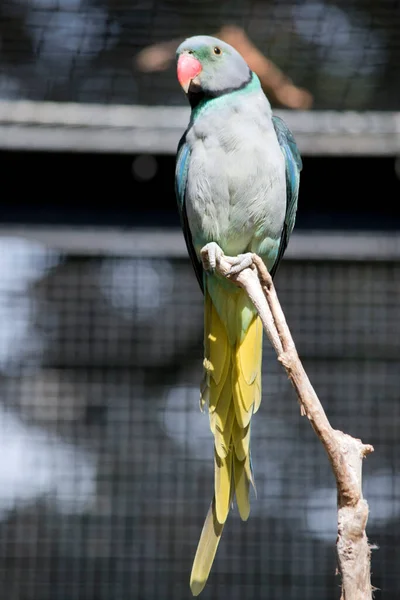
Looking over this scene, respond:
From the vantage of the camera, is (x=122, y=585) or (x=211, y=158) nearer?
(x=211, y=158)

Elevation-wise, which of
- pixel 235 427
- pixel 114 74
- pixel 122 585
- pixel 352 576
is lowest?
pixel 122 585

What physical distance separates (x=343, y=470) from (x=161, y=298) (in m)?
1.35

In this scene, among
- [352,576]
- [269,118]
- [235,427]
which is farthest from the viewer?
[269,118]

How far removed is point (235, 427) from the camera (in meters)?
1.14

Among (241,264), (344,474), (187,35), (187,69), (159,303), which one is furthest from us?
(159,303)

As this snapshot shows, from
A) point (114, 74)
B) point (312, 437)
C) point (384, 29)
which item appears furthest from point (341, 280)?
point (114, 74)

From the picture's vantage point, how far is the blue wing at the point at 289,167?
1285 millimetres

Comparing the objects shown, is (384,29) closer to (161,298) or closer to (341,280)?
(341,280)

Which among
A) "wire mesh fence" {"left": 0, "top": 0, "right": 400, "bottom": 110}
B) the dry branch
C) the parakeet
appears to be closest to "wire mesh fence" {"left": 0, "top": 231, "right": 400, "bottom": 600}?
"wire mesh fence" {"left": 0, "top": 0, "right": 400, "bottom": 110}

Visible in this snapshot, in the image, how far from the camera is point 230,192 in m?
1.23

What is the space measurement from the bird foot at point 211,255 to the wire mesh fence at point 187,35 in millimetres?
492

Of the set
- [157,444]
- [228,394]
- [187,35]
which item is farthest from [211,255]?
[157,444]

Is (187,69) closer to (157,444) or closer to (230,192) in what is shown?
(230,192)

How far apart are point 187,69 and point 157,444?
93 cm
